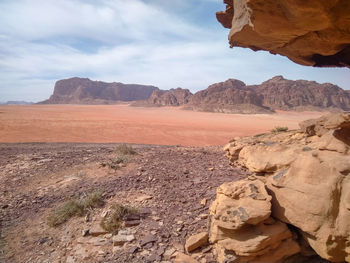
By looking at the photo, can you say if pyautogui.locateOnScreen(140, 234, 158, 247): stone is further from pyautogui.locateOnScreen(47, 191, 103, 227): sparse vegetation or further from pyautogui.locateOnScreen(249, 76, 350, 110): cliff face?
pyautogui.locateOnScreen(249, 76, 350, 110): cliff face

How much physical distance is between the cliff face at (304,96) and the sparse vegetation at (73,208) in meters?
68.4

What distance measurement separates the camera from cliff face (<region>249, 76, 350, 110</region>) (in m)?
66.3

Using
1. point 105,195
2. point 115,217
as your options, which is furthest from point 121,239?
point 105,195

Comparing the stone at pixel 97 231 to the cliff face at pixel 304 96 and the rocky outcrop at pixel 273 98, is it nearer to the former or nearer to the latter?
the rocky outcrop at pixel 273 98

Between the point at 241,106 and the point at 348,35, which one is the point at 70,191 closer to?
the point at 348,35

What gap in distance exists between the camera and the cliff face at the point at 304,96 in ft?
217

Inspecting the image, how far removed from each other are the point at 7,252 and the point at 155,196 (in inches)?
110

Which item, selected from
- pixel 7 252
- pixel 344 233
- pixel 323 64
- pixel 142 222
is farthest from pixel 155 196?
pixel 323 64

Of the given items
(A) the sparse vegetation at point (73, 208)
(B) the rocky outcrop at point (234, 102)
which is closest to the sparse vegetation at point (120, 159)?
(A) the sparse vegetation at point (73, 208)

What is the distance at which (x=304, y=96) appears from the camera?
6919cm

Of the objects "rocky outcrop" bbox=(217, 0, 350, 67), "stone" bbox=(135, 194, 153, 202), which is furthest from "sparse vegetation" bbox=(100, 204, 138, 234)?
"rocky outcrop" bbox=(217, 0, 350, 67)

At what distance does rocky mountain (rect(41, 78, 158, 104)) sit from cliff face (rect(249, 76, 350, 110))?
246 ft

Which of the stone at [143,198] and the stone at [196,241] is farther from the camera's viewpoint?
the stone at [143,198]

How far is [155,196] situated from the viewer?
16.1 ft
